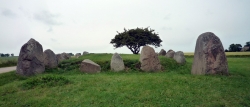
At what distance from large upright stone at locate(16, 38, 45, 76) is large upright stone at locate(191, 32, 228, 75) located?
13488 mm

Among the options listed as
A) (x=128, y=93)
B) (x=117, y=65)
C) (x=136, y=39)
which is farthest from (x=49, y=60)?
(x=136, y=39)

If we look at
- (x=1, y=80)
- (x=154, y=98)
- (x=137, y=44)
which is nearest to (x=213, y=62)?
(x=154, y=98)

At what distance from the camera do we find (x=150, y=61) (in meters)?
17.5

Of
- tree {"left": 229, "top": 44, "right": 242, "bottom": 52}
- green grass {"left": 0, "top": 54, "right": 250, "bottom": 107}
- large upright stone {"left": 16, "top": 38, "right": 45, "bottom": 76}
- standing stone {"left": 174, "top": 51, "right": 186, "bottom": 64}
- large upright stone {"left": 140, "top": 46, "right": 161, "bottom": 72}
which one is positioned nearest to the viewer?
green grass {"left": 0, "top": 54, "right": 250, "bottom": 107}

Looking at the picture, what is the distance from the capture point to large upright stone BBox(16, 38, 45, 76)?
51.3 feet

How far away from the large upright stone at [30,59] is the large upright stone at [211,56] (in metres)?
13.5

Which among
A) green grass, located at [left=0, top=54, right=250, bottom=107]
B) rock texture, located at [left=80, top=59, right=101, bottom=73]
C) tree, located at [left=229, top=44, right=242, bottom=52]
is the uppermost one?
tree, located at [left=229, top=44, right=242, bottom=52]

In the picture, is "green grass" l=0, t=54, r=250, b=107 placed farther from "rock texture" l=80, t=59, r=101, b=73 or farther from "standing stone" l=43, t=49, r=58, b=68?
"standing stone" l=43, t=49, r=58, b=68

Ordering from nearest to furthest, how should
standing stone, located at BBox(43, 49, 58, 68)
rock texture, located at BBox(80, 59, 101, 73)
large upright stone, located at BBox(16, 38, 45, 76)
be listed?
large upright stone, located at BBox(16, 38, 45, 76) → rock texture, located at BBox(80, 59, 101, 73) → standing stone, located at BBox(43, 49, 58, 68)

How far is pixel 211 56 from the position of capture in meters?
13.1

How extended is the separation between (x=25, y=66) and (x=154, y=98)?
12212mm

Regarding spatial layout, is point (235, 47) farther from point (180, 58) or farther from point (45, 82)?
point (45, 82)

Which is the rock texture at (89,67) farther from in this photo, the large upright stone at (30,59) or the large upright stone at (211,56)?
the large upright stone at (211,56)

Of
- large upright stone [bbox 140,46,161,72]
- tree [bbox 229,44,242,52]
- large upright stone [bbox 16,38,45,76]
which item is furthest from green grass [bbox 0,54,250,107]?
tree [bbox 229,44,242,52]
